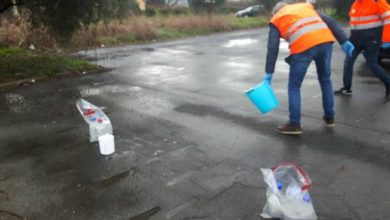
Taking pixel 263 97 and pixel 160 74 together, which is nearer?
pixel 263 97

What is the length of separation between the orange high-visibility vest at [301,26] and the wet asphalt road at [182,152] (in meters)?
1.19

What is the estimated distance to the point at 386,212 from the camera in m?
3.28

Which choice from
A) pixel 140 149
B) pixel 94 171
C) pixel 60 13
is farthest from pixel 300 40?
pixel 60 13

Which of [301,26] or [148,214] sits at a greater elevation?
[301,26]

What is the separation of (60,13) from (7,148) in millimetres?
5260

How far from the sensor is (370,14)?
6.47m

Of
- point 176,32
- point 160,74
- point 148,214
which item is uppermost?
point 176,32

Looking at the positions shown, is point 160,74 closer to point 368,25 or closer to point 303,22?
point 368,25

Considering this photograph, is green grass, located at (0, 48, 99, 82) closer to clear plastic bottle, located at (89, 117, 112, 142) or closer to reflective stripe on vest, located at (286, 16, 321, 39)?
clear plastic bottle, located at (89, 117, 112, 142)

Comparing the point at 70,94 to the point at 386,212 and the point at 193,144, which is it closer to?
the point at 193,144

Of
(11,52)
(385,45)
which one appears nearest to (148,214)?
(385,45)

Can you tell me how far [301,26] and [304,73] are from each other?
612 millimetres

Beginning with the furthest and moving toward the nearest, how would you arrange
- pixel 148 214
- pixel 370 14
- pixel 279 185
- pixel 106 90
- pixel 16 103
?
pixel 106 90
pixel 16 103
pixel 370 14
pixel 148 214
pixel 279 185

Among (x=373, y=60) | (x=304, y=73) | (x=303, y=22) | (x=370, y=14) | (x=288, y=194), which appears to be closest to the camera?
(x=288, y=194)
